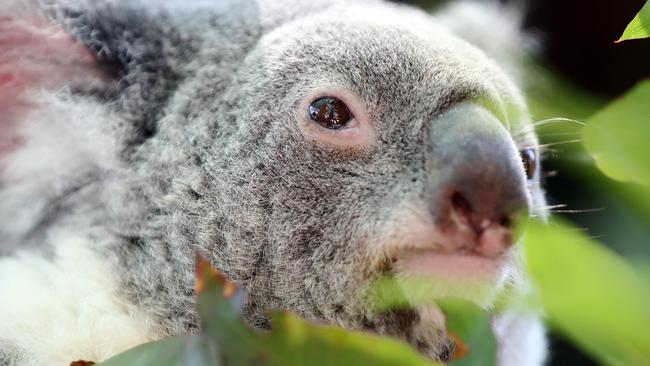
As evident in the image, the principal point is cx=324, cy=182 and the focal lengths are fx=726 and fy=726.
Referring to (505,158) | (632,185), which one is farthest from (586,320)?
(505,158)

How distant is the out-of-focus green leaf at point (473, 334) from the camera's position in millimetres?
616

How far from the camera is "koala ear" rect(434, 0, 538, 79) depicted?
1.83 metres

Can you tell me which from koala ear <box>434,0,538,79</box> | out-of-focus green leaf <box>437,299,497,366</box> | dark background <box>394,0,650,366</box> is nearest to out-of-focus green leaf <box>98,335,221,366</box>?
out-of-focus green leaf <box>437,299,497,366</box>

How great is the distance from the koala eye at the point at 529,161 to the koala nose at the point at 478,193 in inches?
12.7

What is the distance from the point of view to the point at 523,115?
→ 130 cm

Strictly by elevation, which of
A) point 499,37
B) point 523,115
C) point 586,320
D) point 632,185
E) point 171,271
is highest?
point 586,320

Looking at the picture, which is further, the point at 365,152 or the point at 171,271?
the point at 171,271

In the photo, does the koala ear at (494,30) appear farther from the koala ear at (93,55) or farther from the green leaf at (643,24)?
the green leaf at (643,24)

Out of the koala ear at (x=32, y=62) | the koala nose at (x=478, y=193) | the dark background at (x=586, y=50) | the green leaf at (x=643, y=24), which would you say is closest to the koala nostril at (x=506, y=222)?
the koala nose at (x=478, y=193)

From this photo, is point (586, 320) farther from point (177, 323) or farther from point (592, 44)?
point (592, 44)

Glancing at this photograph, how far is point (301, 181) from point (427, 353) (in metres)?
0.34

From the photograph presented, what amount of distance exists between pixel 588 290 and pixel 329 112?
843mm

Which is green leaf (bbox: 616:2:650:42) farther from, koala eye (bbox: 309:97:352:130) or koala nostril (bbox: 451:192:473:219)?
koala eye (bbox: 309:97:352:130)

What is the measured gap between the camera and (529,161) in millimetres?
1337
